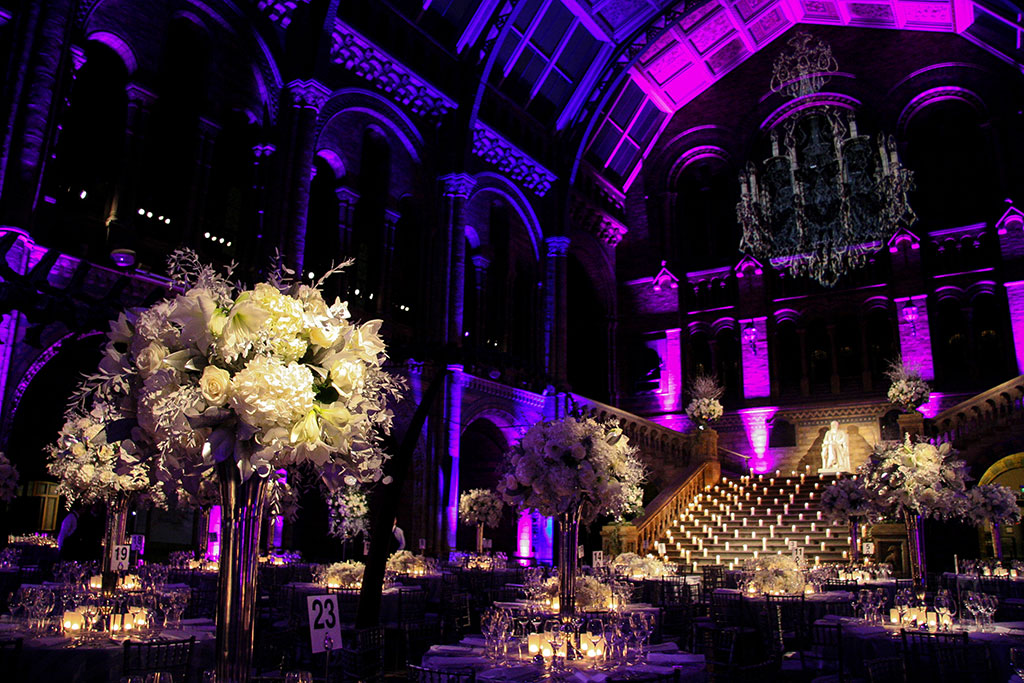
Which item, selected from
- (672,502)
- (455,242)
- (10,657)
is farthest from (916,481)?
(455,242)

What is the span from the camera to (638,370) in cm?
2664

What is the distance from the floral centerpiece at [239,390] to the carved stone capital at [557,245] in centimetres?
2007

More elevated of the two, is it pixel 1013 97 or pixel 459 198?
pixel 1013 97

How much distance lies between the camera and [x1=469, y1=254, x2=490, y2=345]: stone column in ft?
69.1

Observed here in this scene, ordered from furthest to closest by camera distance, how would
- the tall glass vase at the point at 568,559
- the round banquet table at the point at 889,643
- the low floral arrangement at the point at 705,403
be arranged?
the low floral arrangement at the point at 705,403 < the round banquet table at the point at 889,643 < the tall glass vase at the point at 568,559

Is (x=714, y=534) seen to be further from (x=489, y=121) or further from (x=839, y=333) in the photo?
(x=489, y=121)

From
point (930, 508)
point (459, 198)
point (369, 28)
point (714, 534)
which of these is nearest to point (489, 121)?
point (459, 198)

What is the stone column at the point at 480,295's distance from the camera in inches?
829

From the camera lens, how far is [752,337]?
81.7 ft

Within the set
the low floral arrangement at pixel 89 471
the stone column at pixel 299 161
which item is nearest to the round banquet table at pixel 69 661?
the low floral arrangement at pixel 89 471

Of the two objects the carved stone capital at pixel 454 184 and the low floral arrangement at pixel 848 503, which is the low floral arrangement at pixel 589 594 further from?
the carved stone capital at pixel 454 184

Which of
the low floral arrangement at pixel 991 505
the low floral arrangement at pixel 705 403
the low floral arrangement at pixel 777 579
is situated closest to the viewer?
the low floral arrangement at pixel 777 579

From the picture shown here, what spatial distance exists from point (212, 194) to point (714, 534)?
13243mm

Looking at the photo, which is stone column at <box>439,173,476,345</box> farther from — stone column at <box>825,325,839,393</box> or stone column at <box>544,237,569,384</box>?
stone column at <box>825,325,839,393</box>
